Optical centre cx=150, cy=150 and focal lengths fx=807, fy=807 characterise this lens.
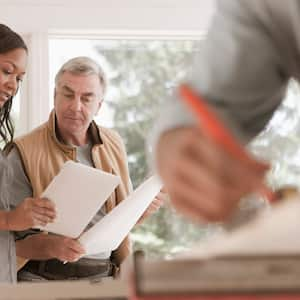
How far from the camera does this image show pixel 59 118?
2574 millimetres

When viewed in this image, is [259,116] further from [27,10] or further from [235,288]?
[27,10]

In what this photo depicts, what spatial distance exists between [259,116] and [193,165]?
117 millimetres

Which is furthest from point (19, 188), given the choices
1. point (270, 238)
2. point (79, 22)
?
point (270, 238)

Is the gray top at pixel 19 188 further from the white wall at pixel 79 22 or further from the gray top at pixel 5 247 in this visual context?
the white wall at pixel 79 22

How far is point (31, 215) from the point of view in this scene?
222 cm

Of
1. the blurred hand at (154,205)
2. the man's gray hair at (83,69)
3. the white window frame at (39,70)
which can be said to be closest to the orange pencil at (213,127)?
the blurred hand at (154,205)

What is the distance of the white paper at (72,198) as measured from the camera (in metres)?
2.25

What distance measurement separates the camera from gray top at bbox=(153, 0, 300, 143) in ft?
2.13

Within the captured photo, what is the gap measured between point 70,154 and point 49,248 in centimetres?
36

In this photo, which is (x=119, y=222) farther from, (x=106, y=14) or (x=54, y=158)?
(x=106, y=14)

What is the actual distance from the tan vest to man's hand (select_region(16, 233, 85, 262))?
0.17 meters

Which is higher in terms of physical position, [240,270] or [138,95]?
[138,95]

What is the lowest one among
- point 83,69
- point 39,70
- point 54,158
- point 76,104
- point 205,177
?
point 205,177

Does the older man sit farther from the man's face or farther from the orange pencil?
the orange pencil
